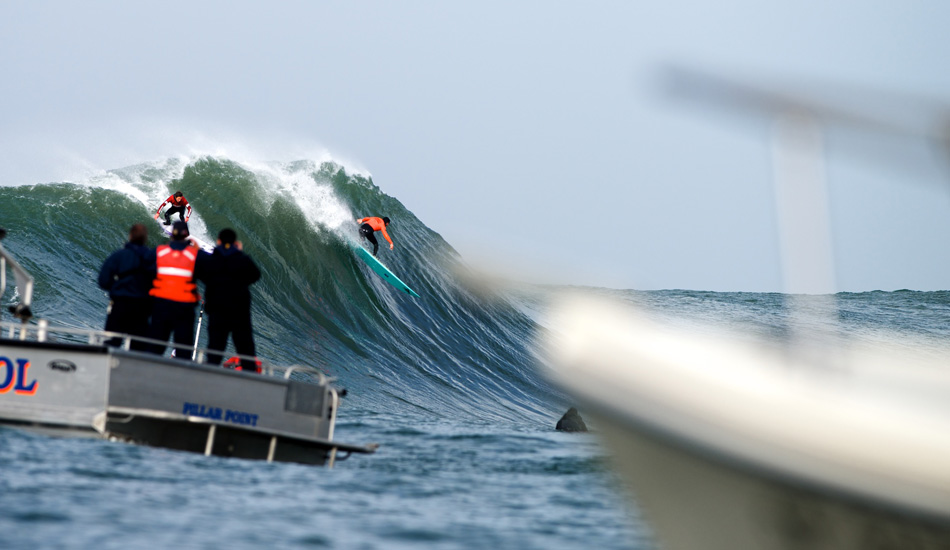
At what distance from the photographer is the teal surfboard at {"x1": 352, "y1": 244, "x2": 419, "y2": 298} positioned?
73.9ft

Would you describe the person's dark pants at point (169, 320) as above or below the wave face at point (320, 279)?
below

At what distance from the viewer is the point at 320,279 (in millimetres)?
21547

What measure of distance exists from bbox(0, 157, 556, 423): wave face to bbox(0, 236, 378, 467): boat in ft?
19.8

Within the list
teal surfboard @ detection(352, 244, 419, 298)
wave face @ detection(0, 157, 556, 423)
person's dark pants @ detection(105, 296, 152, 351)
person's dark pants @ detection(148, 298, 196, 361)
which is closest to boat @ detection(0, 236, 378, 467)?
person's dark pants @ detection(105, 296, 152, 351)

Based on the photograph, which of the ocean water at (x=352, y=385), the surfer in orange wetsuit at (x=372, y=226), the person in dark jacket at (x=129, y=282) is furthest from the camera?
the surfer in orange wetsuit at (x=372, y=226)

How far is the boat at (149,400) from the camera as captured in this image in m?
7.28

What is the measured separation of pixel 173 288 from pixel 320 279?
44.2 feet

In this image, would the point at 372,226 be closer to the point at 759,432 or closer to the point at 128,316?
the point at 128,316

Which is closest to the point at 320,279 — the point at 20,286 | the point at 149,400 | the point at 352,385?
the point at 352,385

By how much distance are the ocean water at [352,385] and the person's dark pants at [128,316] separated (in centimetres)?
105

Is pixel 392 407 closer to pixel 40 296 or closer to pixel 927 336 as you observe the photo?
pixel 40 296

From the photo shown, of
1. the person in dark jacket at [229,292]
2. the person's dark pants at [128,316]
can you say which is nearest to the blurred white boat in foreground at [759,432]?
the person in dark jacket at [229,292]

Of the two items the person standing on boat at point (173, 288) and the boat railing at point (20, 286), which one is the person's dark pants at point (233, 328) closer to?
the person standing on boat at point (173, 288)

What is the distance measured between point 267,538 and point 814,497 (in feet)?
10.1
